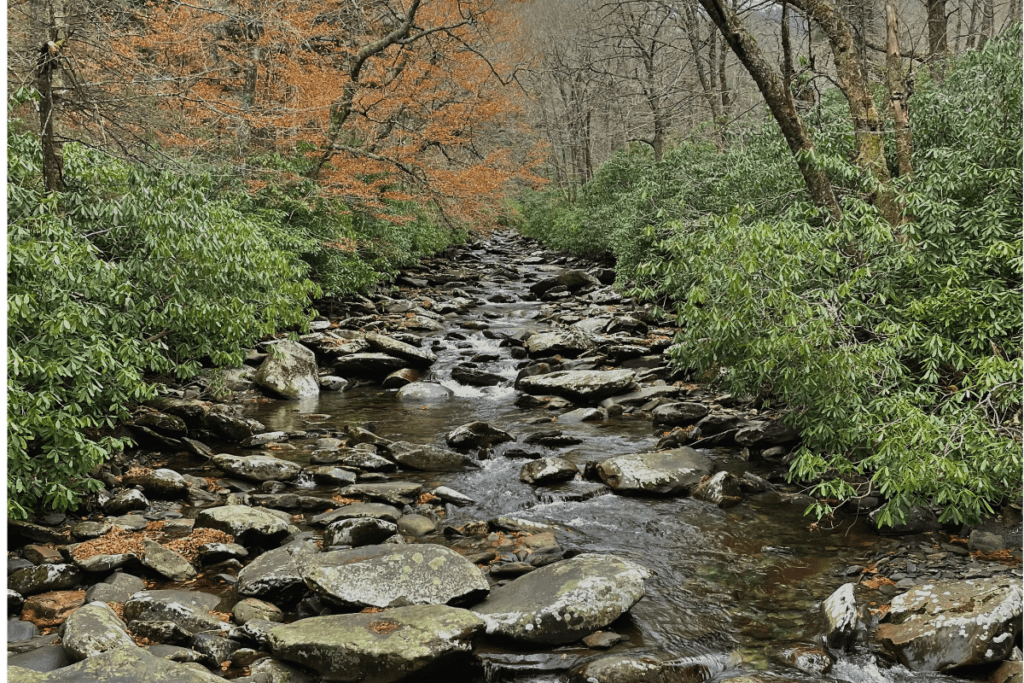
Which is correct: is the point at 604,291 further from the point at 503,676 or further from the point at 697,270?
the point at 503,676

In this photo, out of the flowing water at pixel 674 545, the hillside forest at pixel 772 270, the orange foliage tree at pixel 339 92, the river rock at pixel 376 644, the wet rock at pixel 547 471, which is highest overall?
the orange foliage tree at pixel 339 92

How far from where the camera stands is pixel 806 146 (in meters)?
10.5

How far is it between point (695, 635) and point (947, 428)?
307 cm

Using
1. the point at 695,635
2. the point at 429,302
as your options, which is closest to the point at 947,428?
the point at 695,635

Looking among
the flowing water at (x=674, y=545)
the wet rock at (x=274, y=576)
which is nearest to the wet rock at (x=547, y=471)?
the flowing water at (x=674, y=545)

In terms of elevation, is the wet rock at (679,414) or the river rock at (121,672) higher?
the river rock at (121,672)

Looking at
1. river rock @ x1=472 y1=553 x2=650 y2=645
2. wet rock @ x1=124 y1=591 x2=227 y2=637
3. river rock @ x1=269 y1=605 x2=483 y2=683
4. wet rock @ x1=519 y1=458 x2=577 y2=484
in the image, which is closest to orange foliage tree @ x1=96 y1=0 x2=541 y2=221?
wet rock @ x1=519 y1=458 x2=577 y2=484

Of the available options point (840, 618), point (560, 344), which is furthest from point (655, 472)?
point (560, 344)

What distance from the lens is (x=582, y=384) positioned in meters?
13.2

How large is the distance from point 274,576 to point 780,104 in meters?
8.75

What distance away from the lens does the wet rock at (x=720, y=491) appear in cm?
864

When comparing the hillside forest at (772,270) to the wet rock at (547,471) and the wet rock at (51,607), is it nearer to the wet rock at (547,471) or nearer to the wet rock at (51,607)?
the wet rock at (51,607)

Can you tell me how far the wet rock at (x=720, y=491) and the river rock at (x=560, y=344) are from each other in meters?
7.11

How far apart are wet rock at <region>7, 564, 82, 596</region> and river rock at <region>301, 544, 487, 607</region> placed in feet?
6.49
